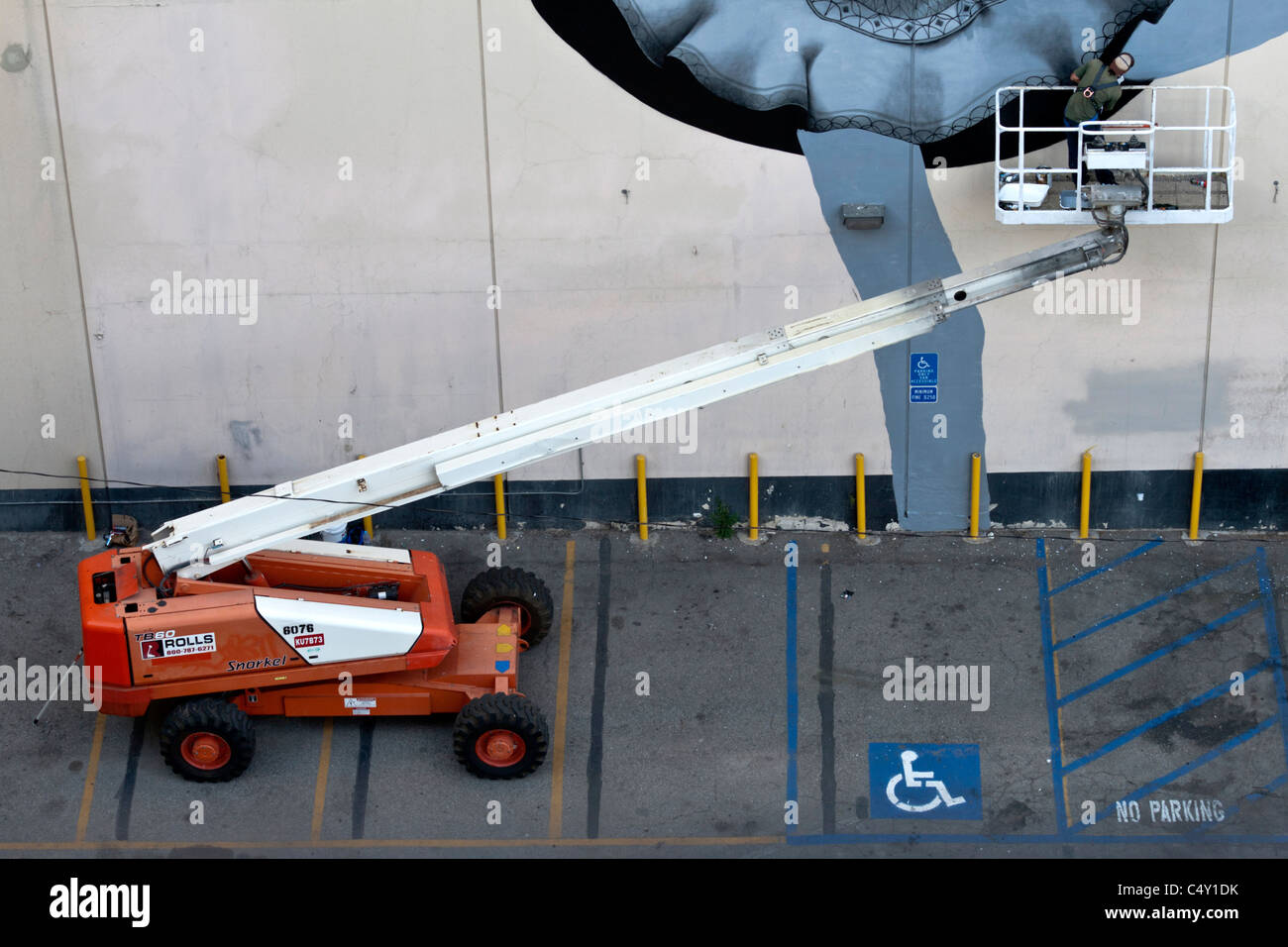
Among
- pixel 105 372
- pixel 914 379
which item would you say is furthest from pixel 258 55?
pixel 914 379

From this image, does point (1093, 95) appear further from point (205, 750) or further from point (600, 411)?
point (205, 750)

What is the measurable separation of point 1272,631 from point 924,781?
4820 millimetres

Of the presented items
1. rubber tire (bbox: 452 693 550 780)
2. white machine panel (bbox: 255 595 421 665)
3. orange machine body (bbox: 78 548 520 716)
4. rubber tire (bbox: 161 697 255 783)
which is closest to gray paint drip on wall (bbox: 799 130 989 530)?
orange machine body (bbox: 78 548 520 716)

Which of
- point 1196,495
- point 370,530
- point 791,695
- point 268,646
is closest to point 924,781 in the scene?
point 791,695

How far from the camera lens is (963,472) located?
18875 millimetres

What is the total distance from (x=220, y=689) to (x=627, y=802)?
13.7 ft

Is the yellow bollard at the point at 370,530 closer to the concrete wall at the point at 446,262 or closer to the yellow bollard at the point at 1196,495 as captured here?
the concrete wall at the point at 446,262

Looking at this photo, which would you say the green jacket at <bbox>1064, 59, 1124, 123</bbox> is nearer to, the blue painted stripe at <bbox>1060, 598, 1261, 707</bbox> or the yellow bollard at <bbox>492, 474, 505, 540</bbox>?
the blue painted stripe at <bbox>1060, 598, 1261, 707</bbox>

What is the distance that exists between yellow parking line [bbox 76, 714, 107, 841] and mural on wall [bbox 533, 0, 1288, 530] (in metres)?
9.00

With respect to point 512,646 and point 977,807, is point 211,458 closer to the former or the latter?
point 512,646

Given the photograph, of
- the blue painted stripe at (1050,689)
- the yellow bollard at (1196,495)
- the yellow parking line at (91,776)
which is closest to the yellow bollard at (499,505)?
the yellow parking line at (91,776)

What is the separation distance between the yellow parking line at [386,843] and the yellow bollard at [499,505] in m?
5.07

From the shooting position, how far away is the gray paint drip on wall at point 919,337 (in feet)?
58.0

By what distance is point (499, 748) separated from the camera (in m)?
15.2
